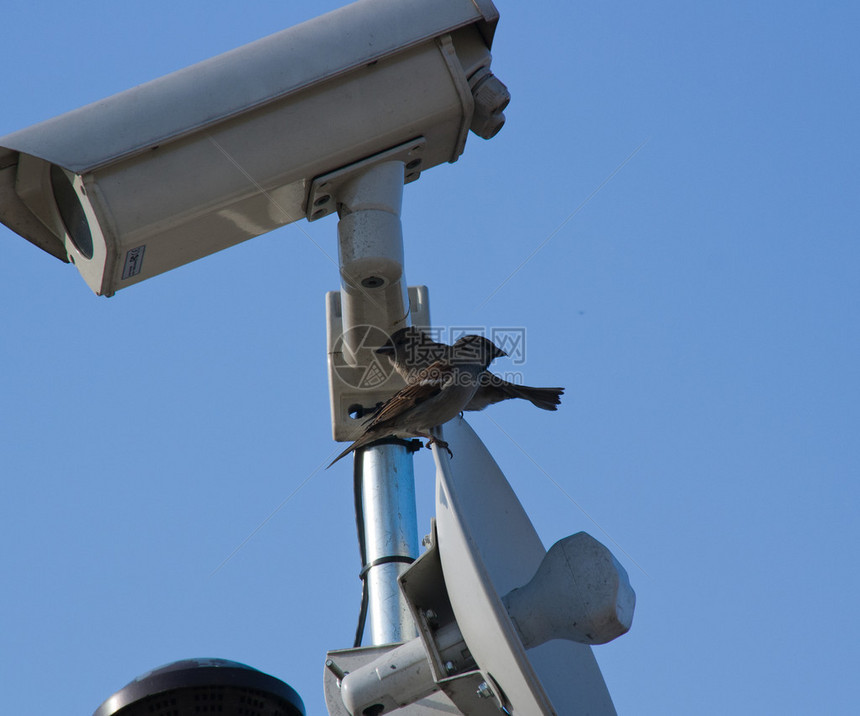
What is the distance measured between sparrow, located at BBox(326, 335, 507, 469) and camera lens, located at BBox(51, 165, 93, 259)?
3.86 ft

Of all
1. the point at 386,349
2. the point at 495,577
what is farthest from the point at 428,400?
the point at 495,577

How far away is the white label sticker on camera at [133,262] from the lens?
375cm

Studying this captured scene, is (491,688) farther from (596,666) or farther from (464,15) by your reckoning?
(464,15)

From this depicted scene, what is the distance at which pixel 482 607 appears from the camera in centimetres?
280

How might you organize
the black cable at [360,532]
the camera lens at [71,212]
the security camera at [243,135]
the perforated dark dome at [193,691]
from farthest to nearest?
the black cable at [360,532], the camera lens at [71,212], the security camera at [243,135], the perforated dark dome at [193,691]

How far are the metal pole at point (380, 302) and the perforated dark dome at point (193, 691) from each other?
3.60ft

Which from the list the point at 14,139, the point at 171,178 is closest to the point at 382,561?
the point at 171,178

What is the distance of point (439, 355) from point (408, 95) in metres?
1.05

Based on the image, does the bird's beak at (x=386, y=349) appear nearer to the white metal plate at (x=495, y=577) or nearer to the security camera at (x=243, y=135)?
the white metal plate at (x=495, y=577)

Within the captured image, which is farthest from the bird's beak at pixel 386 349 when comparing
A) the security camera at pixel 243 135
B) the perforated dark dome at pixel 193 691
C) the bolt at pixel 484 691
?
the perforated dark dome at pixel 193 691

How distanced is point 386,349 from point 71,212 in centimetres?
123

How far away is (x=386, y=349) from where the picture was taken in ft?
14.0

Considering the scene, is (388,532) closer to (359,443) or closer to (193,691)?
(359,443)

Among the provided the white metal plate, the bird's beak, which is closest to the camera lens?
the bird's beak
